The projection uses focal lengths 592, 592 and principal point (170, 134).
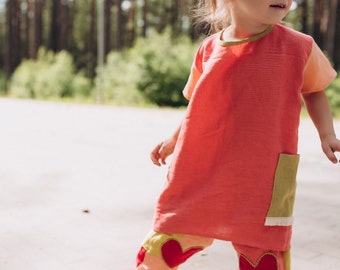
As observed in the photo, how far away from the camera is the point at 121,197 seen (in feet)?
16.8

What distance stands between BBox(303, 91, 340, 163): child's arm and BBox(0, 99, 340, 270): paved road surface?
1293mm

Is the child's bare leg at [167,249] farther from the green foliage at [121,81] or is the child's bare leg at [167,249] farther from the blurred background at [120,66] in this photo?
the green foliage at [121,81]

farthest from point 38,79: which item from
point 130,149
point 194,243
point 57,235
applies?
point 194,243

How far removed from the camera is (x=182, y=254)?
2.19 metres

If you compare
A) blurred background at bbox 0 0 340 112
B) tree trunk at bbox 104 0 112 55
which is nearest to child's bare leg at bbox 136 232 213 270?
blurred background at bbox 0 0 340 112

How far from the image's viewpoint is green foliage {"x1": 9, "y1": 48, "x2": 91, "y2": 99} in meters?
26.4

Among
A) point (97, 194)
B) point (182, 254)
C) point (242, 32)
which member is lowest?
point (97, 194)

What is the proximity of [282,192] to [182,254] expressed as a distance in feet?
1.45

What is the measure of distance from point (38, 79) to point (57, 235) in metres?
23.7

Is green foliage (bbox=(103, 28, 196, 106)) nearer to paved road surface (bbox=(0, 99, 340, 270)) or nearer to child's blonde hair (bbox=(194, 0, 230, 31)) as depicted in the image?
paved road surface (bbox=(0, 99, 340, 270))

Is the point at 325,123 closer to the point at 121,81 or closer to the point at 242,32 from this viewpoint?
the point at 242,32

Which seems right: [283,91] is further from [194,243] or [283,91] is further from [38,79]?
[38,79]

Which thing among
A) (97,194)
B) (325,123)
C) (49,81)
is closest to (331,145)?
(325,123)

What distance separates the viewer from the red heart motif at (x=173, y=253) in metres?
2.15
